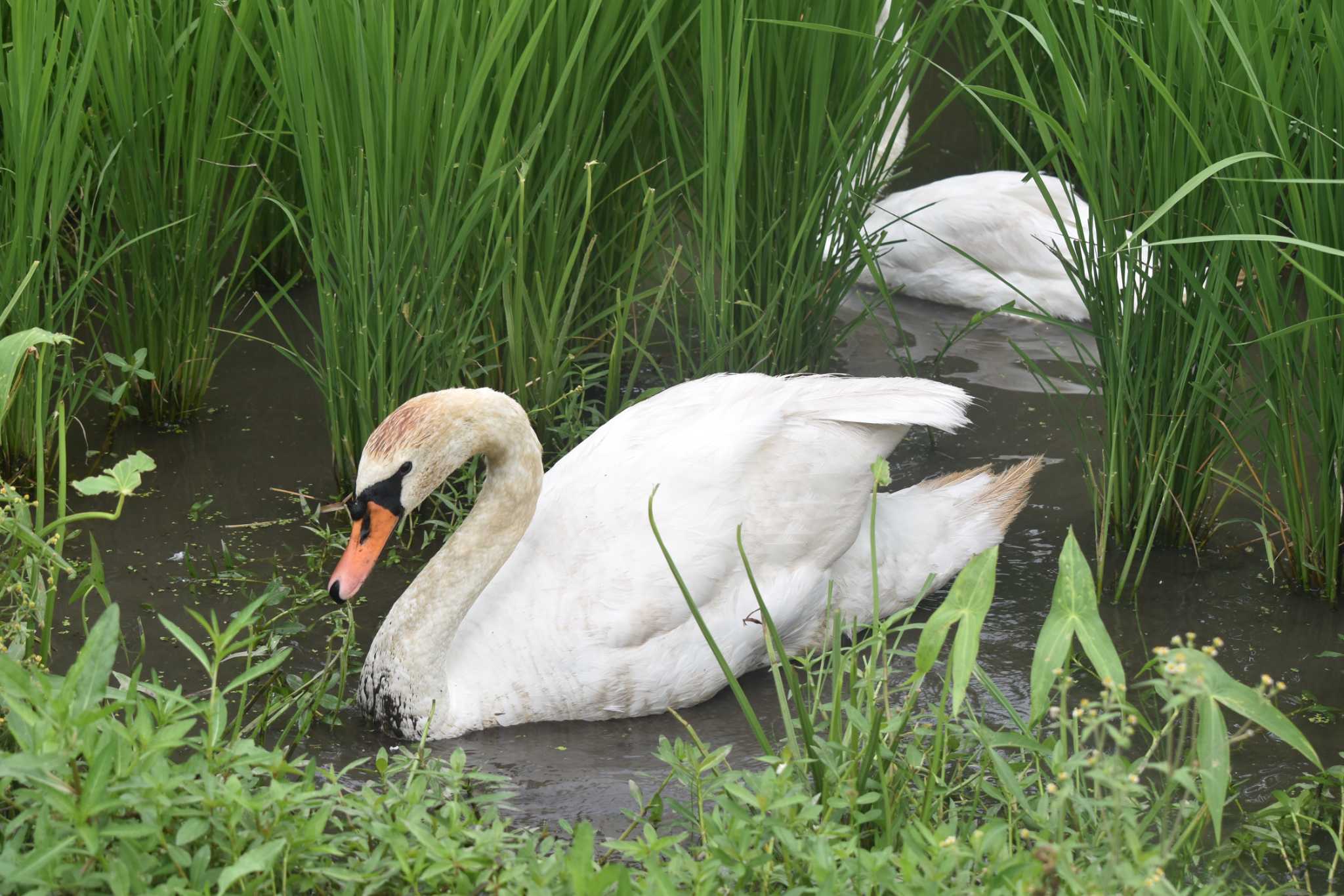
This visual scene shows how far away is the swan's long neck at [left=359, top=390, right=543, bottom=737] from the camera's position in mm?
3480

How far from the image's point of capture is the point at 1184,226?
3.70 metres

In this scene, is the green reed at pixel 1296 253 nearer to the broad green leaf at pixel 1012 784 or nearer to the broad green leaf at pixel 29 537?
the broad green leaf at pixel 1012 784

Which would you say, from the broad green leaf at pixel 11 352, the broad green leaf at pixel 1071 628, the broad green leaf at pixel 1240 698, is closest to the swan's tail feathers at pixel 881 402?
the broad green leaf at pixel 1071 628

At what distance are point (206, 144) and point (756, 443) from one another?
1.79m

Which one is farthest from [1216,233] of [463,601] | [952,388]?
[463,601]

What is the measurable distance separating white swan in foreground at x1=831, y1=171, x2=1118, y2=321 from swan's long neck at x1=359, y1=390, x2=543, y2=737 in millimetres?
2795

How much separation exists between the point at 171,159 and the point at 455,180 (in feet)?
2.87

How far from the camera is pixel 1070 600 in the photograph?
91.6 inches

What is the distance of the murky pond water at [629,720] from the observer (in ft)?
11.3

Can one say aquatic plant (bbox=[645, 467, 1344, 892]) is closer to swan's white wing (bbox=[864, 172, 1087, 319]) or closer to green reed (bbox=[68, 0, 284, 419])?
green reed (bbox=[68, 0, 284, 419])

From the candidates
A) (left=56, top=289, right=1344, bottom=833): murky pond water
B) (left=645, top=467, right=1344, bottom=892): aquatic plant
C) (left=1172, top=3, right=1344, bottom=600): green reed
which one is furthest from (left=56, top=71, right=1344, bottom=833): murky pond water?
(left=645, top=467, right=1344, bottom=892): aquatic plant

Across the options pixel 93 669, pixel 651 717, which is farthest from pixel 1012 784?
pixel 93 669

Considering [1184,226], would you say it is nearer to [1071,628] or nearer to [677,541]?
[677,541]

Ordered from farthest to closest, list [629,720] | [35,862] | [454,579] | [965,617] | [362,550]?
1. [629,720]
2. [454,579]
3. [362,550]
4. [965,617]
5. [35,862]
